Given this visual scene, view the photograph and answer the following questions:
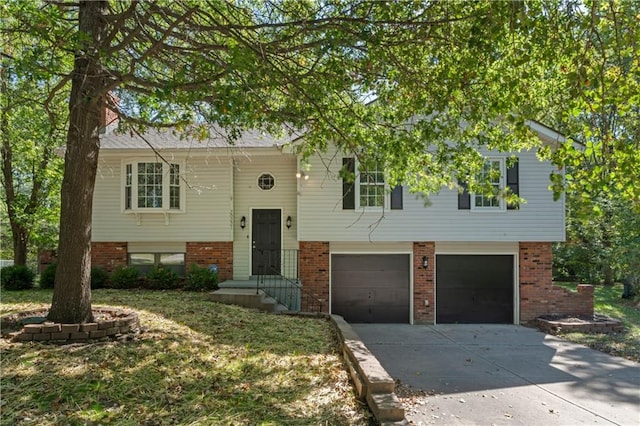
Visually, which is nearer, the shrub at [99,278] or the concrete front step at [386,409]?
the concrete front step at [386,409]

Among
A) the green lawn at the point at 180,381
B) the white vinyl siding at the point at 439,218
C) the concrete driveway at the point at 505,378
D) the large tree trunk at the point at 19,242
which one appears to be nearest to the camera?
the green lawn at the point at 180,381

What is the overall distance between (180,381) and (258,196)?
27.7 ft

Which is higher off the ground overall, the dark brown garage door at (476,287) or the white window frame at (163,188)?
the white window frame at (163,188)

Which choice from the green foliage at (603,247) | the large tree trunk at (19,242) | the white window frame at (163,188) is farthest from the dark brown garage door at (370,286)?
the large tree trunk at (19,242)

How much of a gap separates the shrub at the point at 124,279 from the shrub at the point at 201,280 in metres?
1.53

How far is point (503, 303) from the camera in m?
12.6

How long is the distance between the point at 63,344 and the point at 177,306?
325 cm

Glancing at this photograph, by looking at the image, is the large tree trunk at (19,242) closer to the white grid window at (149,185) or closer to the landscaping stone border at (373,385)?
the white grid window at (149,185)

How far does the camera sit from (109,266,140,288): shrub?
1143cm

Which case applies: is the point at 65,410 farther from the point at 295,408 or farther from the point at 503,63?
the point at 503,63

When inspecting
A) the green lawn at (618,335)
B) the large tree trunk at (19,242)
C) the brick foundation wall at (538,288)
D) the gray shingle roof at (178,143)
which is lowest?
the green lawn at (618,335)

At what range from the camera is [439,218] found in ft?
39.9

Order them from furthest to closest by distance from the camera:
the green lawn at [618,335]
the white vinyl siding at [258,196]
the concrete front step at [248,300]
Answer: the white vinyl siding at [258,196]
the concrete front step at [248,300]
the green lawn at [618,335]

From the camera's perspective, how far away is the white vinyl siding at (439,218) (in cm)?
1202
